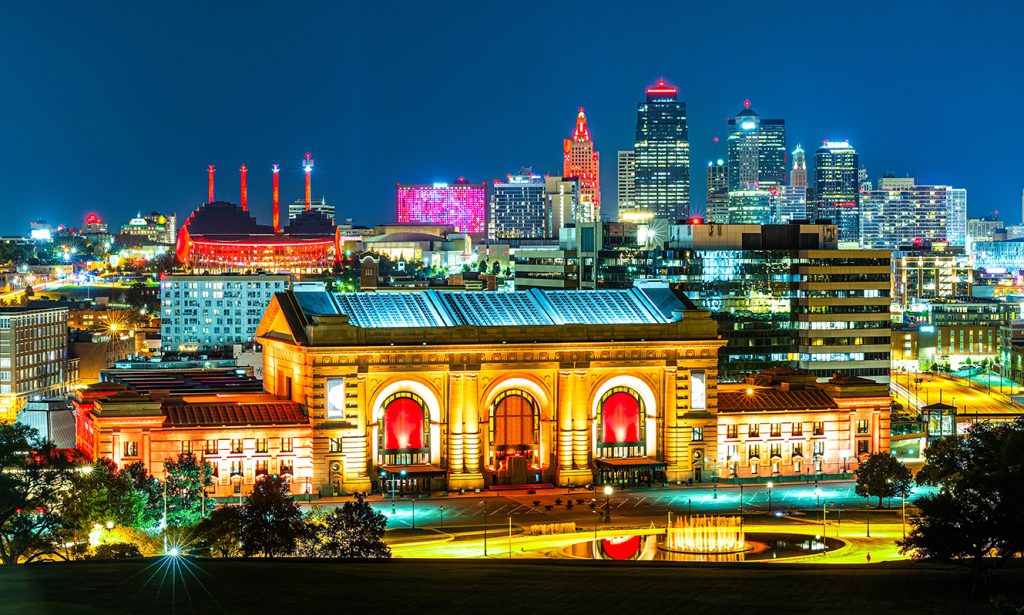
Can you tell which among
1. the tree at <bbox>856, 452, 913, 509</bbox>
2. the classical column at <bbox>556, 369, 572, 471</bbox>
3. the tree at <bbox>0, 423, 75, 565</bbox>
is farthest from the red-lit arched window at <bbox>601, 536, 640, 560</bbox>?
the tree at <bbox>0, 423, 75, 565</bbox>

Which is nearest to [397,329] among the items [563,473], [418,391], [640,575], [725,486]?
[418,391]

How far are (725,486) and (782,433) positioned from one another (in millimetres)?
9609

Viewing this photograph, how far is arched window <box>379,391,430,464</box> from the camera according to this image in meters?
154

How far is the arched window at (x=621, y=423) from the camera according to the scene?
6289 inches

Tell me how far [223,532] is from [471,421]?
166ft

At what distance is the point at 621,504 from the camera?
147 metres

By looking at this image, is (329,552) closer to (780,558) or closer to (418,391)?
(780,558)

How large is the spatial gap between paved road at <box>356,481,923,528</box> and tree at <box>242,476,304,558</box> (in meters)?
28.1

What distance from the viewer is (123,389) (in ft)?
500

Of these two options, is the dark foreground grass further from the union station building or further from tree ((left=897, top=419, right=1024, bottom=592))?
the union station building

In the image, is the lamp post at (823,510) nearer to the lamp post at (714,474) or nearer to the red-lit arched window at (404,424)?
the lamp post at (714,474)

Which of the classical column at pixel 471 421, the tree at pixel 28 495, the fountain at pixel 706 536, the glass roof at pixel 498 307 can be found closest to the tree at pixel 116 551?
the tree at pixel 28 495

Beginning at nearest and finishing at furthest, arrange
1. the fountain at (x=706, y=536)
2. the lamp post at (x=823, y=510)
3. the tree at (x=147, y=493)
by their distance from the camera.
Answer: the fountain at (x=706, y=536) < the tree at (x=147, y=493) < the lamp post at (x=823, y=510)

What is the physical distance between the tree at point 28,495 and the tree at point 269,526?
14.7m
